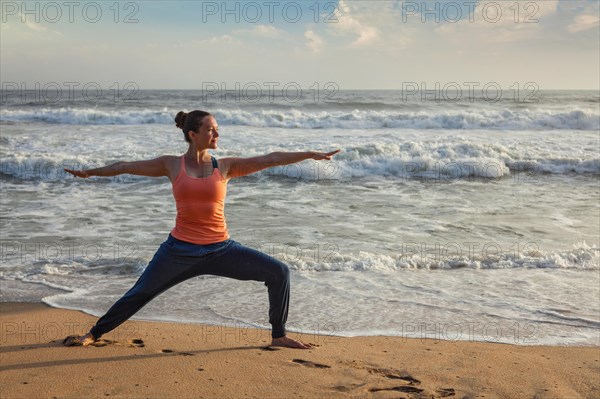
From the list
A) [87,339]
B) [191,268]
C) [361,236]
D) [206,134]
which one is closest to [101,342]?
[87,339]

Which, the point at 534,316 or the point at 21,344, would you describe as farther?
the point at 534,316

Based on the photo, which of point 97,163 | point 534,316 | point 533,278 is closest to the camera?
point 534,316

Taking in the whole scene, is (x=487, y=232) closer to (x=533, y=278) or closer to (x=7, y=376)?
(x=533, y=278)

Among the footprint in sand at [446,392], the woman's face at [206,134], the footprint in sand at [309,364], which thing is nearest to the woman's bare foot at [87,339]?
the footprint in sand at [309,364]

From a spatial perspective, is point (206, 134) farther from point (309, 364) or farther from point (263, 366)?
point (309, 364)

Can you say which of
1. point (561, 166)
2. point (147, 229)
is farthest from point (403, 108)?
point (147, 229)

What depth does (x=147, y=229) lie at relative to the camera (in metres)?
8.96

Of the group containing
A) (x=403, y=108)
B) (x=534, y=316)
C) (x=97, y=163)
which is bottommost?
(x=534, y=316)

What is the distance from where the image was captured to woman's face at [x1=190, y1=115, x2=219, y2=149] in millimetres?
4020

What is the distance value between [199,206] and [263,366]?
1.14m

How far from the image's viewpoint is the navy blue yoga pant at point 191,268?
412 cm

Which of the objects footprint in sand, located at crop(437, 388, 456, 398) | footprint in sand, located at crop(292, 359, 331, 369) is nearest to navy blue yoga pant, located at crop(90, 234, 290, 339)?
footprint in sand, located at crop(292, 359, 331, 369)

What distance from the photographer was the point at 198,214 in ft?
13.3

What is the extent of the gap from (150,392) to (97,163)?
14.3 metres
